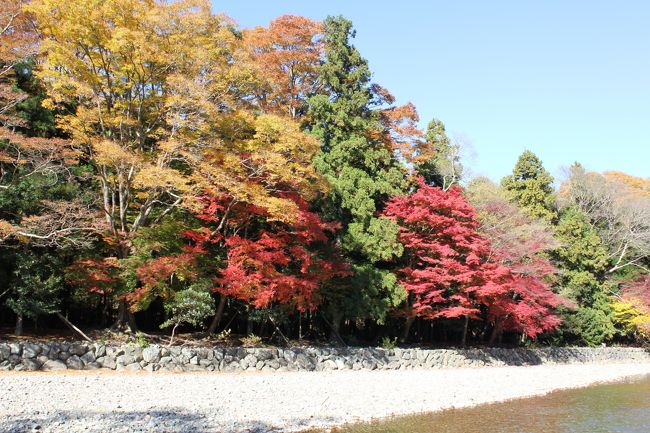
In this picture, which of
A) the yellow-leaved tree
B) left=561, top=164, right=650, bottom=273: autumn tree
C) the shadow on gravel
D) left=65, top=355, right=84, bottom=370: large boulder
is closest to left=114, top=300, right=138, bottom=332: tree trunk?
the yellow-leaved tree

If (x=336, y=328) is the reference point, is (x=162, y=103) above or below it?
above

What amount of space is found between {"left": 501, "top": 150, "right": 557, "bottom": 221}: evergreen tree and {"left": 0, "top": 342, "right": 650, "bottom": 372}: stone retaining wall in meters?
10.4

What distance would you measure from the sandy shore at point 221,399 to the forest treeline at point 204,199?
2.73 meters

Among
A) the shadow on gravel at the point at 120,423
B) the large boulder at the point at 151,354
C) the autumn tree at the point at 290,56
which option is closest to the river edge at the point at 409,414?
the shadow on gravel at the point at 120,423

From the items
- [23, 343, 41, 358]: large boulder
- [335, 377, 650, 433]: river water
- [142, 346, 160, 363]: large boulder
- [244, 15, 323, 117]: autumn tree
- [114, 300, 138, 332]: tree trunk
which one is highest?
[244, 15, 323, 117]: autumn tree

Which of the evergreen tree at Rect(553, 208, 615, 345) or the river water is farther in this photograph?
the evergreen tree at Rect(553, 208, 615, 345)

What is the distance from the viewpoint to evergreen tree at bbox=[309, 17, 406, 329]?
1958 cm

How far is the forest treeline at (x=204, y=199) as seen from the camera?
1434cm

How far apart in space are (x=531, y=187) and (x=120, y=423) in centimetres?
2804

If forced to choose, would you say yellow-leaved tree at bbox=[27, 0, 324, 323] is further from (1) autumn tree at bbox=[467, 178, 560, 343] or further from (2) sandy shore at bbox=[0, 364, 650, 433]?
(1) autumn tree at bbox=[467, 178, 560, 343]

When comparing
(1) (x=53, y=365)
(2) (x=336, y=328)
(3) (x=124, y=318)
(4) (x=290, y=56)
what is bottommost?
(1) (x=53, y=365)

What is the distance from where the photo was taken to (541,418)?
12.4 meters

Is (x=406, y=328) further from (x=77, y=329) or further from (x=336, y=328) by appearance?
(x=77, y=329)

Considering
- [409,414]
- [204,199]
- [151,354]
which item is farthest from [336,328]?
[409,414]
